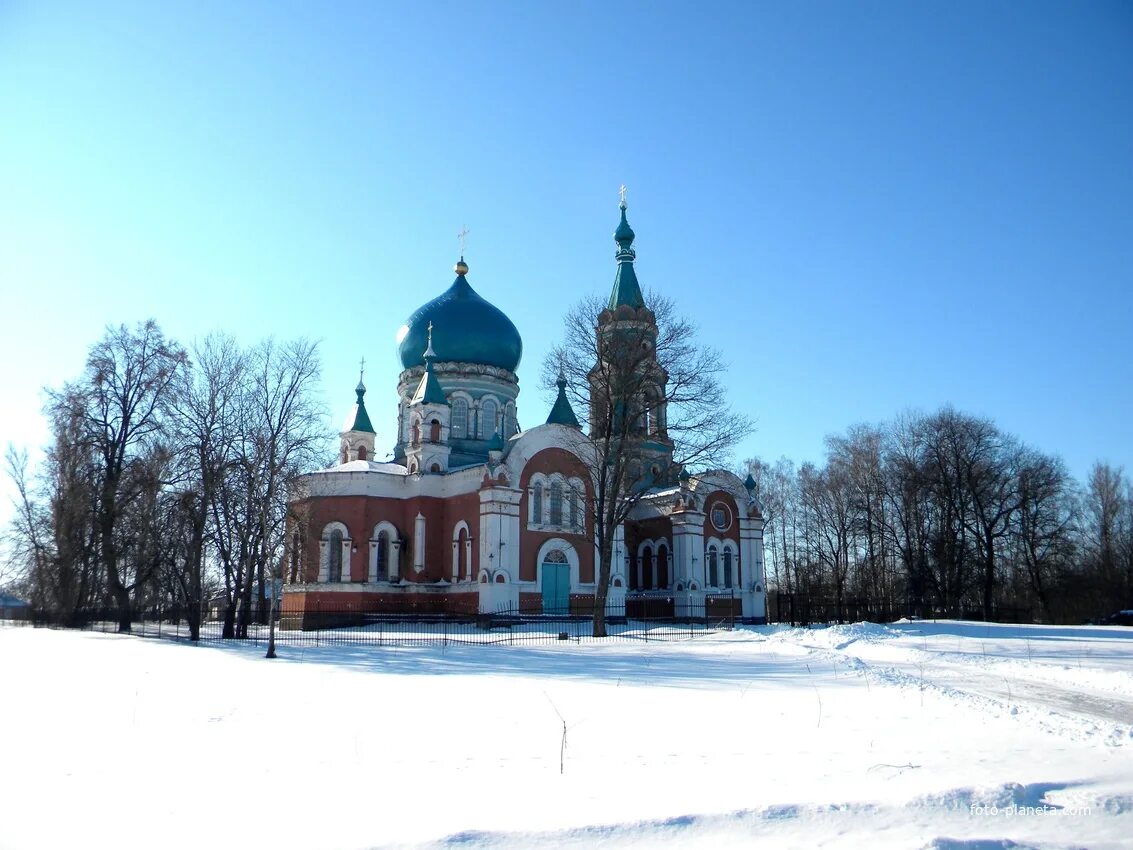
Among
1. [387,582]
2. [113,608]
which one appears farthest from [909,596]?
[113,608]

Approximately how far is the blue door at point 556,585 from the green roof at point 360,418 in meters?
14.1

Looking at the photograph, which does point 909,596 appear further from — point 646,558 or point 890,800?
point 890,800

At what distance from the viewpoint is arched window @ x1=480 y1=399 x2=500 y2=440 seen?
39.0 meters

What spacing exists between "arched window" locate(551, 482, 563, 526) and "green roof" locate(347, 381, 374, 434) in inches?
510

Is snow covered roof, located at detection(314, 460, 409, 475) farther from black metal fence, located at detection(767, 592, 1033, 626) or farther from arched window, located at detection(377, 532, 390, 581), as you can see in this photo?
black metal fence, located at detection(767, 592, 1033, 626)

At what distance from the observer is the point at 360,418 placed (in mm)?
42875

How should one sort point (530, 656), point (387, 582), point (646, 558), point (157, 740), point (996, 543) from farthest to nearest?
point (996, 543) → point (646, 558) → point (387, 582) → point (530, 656) → point (157, 740)

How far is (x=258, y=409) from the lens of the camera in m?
26.7

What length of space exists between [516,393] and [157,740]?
31981mm

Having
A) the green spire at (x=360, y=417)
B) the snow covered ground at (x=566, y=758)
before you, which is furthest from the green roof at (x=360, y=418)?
the snow covered ground at (x=566, y=758)

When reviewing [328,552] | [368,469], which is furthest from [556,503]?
[328,552]

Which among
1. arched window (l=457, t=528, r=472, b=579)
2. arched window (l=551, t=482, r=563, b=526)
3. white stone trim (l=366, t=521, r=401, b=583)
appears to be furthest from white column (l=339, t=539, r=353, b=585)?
arched window (l=551, t=482, r=563, b=526)

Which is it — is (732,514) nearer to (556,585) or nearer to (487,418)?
(556,585)

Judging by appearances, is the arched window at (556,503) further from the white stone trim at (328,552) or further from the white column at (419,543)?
the white stone trim at (328,552)
